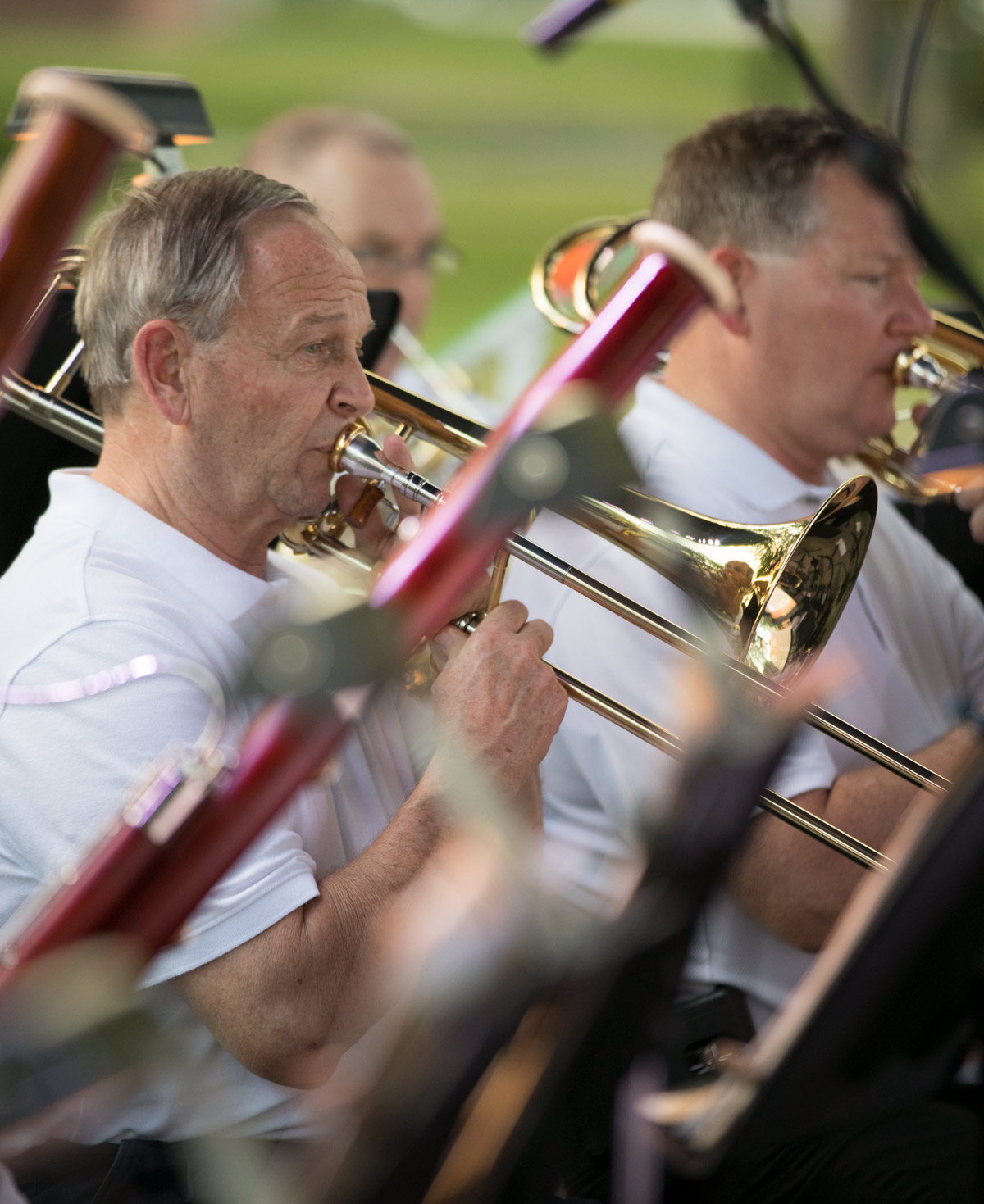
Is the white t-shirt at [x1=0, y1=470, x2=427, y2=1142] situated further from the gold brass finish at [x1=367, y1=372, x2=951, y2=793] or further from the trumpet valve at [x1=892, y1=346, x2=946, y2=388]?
the trumpet valve at [x1=892, y1=346, x2=946, y2=388]

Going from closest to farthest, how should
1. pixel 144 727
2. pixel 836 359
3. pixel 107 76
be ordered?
pixel 144 727, pixel 107 76, pixel 836 359

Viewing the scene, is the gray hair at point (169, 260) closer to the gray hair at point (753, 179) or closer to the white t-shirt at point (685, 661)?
the white t-shirt at point (685, 661)

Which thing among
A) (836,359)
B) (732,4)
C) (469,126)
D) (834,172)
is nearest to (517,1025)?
(732,4)

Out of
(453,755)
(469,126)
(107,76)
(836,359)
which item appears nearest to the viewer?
(453,755)

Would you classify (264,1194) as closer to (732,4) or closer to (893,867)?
(893,867)

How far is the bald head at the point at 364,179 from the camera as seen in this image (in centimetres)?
244

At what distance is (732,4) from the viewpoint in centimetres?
115

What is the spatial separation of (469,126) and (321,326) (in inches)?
235

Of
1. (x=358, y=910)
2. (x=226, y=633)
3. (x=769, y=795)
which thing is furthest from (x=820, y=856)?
(x=226, y=633)

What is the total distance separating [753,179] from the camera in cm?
179

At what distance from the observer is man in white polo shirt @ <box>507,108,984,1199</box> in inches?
58.0

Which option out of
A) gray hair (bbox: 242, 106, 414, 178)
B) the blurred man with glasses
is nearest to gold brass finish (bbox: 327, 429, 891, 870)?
the blurred man with glasses

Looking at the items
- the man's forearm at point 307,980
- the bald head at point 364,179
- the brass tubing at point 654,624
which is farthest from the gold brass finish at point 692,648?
the bald head at point 364,179

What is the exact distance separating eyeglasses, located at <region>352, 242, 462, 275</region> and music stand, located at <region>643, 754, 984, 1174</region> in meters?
2.01
